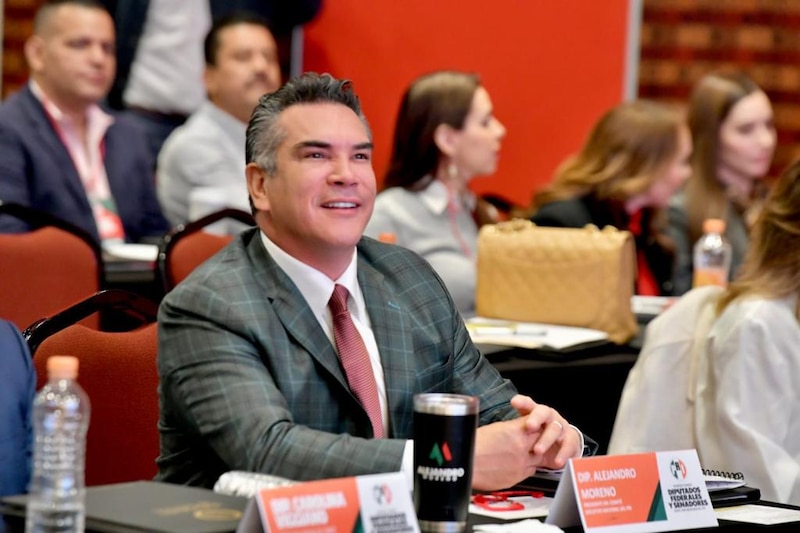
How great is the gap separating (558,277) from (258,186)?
1.94 metres

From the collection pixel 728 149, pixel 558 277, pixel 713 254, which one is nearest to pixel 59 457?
pixel 558 277

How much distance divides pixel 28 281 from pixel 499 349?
1177mm

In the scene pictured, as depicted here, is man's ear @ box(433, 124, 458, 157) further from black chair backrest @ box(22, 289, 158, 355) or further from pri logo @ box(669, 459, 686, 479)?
pri logo @ box(669, 459, 686, 479)

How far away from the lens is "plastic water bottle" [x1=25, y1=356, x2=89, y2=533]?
1.56m

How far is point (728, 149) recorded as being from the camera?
Answer: 6.05 m

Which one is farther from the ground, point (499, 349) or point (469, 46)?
point (469, 46)

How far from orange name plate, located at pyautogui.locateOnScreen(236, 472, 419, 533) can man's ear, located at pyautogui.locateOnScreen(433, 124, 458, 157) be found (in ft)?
11.1

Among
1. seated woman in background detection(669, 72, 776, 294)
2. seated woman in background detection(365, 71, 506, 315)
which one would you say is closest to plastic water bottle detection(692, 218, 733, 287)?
seated woman in background detection(669, 72, 776, 294)

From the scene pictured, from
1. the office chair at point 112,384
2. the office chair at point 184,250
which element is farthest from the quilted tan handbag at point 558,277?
the office chair at point 112,384

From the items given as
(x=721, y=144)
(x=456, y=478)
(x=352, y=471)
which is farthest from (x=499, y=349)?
(x=721, y=144)

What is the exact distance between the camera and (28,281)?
3557 millimetres

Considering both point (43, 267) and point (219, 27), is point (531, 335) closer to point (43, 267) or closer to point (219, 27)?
point (43, 267)

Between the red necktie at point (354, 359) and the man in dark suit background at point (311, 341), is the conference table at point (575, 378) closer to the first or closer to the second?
the man in dark suit background at point (311, 341)

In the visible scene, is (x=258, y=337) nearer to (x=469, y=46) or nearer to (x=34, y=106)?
(x=34, y=106)
